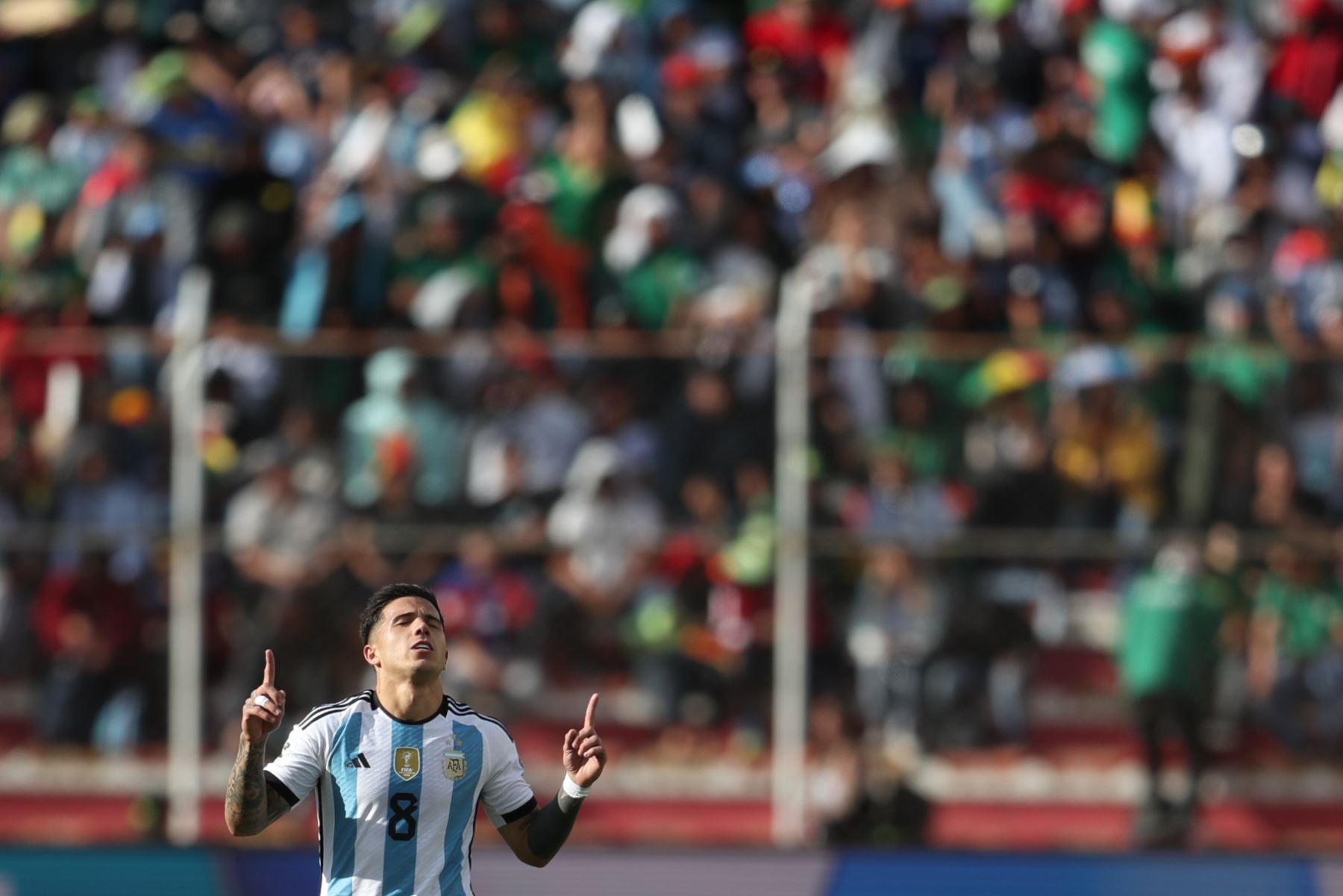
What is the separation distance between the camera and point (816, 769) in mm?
10789

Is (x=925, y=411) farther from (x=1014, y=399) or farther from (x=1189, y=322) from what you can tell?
(x=1189, y=322)

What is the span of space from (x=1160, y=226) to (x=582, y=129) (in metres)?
3.36

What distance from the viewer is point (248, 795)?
17.8 feet

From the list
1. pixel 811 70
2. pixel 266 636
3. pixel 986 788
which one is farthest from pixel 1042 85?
pixel 266 636

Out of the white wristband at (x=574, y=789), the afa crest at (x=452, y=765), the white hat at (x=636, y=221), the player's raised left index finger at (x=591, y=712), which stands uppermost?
the white hat at (x=636, y=221)

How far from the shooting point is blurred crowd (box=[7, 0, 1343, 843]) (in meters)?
10.8

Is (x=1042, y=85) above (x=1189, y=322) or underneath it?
above

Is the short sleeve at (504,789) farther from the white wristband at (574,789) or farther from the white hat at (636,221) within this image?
the white hat at (636,221)

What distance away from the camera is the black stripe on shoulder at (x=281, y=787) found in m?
5.65

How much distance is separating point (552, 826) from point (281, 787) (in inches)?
27.8

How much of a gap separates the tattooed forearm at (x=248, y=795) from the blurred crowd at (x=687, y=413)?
532cm

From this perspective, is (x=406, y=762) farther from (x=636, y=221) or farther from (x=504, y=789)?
(x=636, y=221)

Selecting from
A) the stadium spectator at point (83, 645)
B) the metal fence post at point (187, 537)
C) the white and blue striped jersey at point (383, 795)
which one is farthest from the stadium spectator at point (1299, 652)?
the white and blue striped jersey at point (383, 795)

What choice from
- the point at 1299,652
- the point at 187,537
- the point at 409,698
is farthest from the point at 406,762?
the point at 1299,652
